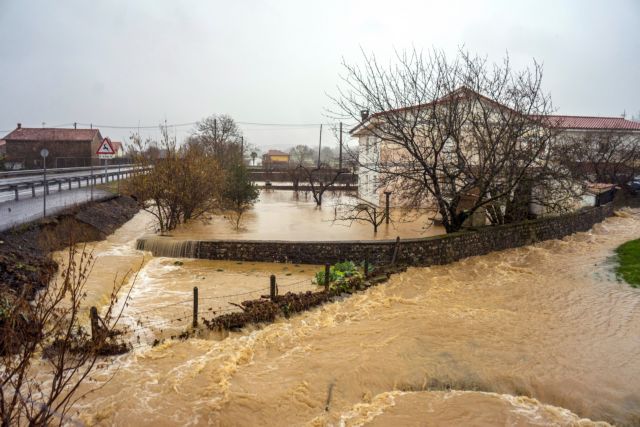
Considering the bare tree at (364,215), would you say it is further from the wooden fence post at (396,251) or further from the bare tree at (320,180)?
the bare tree at (320,180)

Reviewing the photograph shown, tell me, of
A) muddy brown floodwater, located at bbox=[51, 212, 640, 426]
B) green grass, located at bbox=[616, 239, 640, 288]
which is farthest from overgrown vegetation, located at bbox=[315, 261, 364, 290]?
green grass, located at bbox=[616, 239, 640, 288]

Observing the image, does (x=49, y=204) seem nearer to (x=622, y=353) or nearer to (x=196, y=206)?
(x=196, y=206)

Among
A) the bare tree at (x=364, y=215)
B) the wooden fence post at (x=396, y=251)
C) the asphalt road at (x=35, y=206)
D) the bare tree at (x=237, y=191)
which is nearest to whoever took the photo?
the wooden fence post at (x=396, y=251)

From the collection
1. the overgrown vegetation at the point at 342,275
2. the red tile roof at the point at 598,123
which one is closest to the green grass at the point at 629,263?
the overgrown vegetation at the point at 342,275

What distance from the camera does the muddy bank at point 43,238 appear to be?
448 inches

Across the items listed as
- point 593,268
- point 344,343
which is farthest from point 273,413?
point 593,268

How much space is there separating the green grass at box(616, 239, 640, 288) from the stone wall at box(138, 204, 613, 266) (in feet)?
9.74

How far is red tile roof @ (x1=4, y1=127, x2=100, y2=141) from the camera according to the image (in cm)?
4775

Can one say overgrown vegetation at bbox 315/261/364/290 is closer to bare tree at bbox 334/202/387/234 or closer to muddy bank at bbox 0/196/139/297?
bare tree at bbox 334/202/387/234

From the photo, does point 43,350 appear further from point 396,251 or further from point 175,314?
point 396,251

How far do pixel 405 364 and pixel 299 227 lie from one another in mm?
15036

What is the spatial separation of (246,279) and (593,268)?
11420 millimetres

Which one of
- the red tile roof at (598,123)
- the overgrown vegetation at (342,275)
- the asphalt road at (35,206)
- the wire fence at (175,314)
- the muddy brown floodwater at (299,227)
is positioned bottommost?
the wire fence at (175,314)

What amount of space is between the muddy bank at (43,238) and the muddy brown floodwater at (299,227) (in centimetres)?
323
